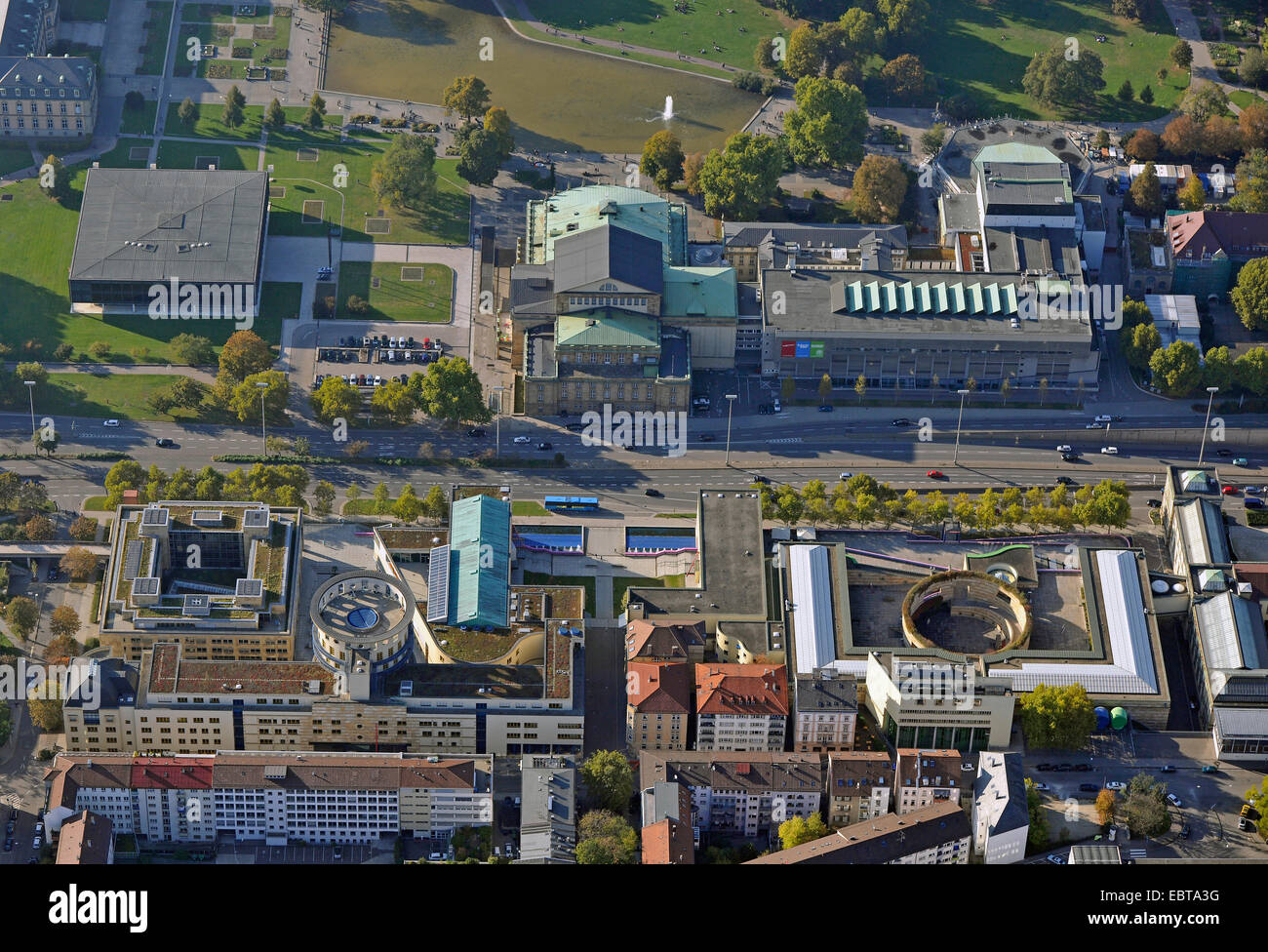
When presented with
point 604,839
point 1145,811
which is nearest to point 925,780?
→ point 1145,811

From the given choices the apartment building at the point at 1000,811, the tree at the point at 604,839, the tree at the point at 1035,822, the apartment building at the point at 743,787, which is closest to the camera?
the tree at the point at 604,839

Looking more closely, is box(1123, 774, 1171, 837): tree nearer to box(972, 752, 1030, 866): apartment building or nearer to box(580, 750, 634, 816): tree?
box(972, 752, 1030, 866): apartment building

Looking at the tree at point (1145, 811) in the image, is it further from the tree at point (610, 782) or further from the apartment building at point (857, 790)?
the tree at point (610, 782)

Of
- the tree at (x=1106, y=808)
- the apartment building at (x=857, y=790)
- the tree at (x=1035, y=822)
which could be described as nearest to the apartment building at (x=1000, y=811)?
the tree at (x=1035, y=822)

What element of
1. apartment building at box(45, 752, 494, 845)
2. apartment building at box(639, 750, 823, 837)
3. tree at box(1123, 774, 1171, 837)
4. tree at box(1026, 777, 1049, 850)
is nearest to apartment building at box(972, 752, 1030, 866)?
tree at box(1026, 777, 1049, 850)
